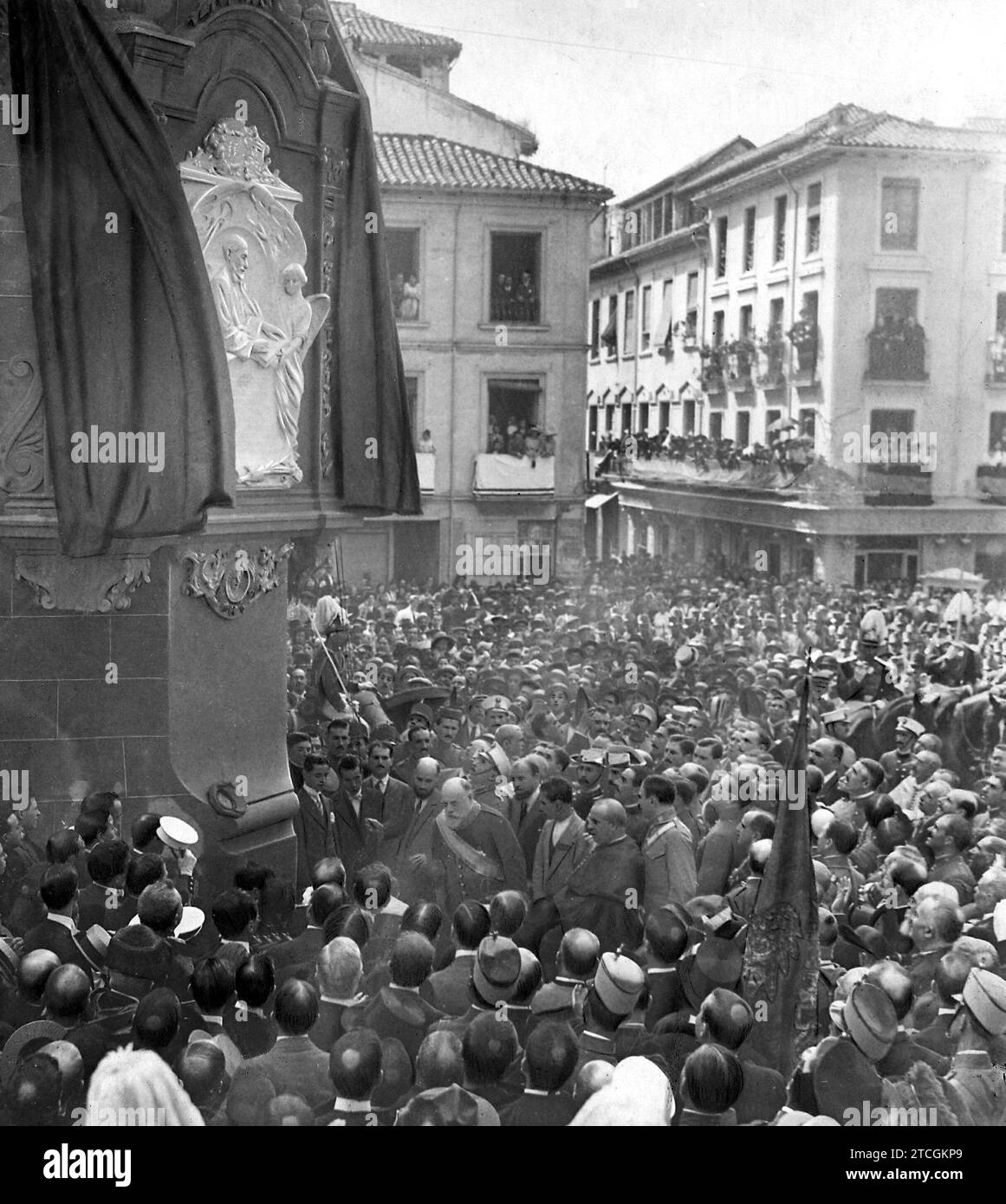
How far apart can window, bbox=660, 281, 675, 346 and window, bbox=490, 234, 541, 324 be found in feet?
4.99

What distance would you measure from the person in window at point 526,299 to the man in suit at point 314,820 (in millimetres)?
3662

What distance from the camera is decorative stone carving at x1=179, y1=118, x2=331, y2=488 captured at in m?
8.00

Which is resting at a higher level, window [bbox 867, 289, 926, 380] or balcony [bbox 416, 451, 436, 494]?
window [bbox 867, 289, 926, 380]

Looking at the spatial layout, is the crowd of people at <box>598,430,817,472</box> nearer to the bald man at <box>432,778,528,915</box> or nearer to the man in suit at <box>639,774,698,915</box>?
the bald man at <box>432,778,528,915</box>

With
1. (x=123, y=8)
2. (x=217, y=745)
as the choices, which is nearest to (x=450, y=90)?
(x=123, y=8)

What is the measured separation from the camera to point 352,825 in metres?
8.53

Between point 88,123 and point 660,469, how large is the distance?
5.80 m

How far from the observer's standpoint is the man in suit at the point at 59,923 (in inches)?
230

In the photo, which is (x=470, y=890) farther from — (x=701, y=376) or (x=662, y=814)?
(x=701, y=376)

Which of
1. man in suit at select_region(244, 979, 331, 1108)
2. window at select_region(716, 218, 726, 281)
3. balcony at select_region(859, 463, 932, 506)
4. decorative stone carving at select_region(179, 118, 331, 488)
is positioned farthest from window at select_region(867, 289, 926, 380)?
man in suit at select_region(244, 979, 331, 1108)

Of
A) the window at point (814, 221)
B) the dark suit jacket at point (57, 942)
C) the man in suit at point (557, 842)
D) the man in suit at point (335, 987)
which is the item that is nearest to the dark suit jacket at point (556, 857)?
the man in suit at point (557, 842)

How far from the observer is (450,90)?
973cm

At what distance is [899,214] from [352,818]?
21.5ft
